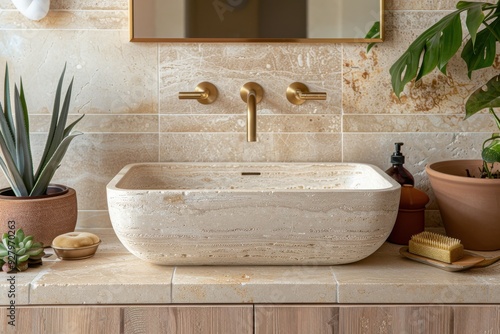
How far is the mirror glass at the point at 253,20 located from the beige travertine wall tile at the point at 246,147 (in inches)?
10.6

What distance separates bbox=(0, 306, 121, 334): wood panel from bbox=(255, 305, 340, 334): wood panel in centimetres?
31

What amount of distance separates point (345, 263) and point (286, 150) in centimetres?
48

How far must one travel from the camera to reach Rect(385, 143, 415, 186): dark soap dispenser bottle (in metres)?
1.78

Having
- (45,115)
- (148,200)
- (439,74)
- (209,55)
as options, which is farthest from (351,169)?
(45,115)

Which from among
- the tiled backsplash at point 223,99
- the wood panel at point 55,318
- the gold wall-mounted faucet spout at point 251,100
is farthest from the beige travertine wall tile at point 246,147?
the wood panel at point 55,318

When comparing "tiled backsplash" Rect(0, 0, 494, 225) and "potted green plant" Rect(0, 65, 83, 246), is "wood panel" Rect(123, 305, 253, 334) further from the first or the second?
"tiled backsplash" Rect(0, 0, 494, 225)

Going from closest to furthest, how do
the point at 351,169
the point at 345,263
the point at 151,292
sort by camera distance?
the point at 151,292
the point at 345,263
the point at 351,169

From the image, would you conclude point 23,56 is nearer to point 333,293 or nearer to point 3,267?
point 3,267

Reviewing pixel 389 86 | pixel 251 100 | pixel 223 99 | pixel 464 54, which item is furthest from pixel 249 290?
pixel 464 54

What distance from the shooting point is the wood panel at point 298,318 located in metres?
1.43

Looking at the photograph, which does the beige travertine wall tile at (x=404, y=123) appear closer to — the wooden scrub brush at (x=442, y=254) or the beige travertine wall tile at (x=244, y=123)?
the beige travertine wall tile at (x=244, y=123)

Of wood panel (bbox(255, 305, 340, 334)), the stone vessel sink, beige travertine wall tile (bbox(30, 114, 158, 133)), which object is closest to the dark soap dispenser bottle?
the stone vessel sink

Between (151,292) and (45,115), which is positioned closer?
(151,292)

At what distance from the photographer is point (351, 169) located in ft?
6.09
